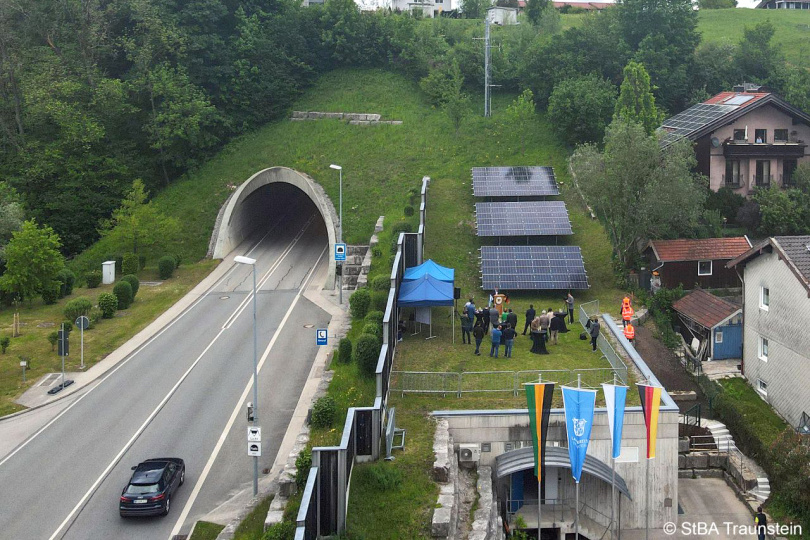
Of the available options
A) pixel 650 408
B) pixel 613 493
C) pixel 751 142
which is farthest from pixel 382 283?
pixel 751 142

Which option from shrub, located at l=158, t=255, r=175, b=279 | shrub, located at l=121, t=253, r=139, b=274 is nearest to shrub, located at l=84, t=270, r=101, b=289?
shrub, located at l=121, t=253, r=139, b=274

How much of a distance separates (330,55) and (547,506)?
53.3 m

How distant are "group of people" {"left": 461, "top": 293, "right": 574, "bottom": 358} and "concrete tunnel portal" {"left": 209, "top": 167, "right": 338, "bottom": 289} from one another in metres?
14.7

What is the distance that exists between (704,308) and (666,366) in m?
4.67

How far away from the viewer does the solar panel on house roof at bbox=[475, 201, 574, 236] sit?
4347cm

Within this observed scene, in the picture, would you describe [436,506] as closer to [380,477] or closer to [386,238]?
[380,477]

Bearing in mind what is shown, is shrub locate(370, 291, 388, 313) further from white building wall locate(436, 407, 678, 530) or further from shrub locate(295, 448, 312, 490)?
shrub locate(295, 448, 312, 490)

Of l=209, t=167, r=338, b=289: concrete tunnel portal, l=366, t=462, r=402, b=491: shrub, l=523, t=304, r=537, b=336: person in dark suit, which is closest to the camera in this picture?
l=366, t=462, r=402, b=491: shrub

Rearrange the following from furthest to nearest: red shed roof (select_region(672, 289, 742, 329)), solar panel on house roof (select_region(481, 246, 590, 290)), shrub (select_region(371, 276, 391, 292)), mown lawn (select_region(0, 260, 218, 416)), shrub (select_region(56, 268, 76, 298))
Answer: shrub (select_region(56, 268, 76, 298))
shrub (select_region(371, 276, 391, 292))
solar panel on house roof (select_region(481, 246, 590, 290))
red shed roof (select_region(672, 289, 742, 329))
mown lawn (select_region(0, 260, 218, 416))

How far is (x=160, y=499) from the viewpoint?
23203 mm

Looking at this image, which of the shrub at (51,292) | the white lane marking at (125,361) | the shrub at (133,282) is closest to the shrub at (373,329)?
the white lane marking at (125,361)

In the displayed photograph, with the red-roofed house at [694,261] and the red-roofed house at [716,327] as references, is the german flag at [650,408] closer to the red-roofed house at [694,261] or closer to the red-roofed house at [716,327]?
the red-roofed house at [716,327]

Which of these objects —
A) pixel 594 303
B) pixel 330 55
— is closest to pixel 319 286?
pixel 594 303

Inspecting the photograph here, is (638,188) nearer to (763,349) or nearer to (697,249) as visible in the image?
(697,249)
